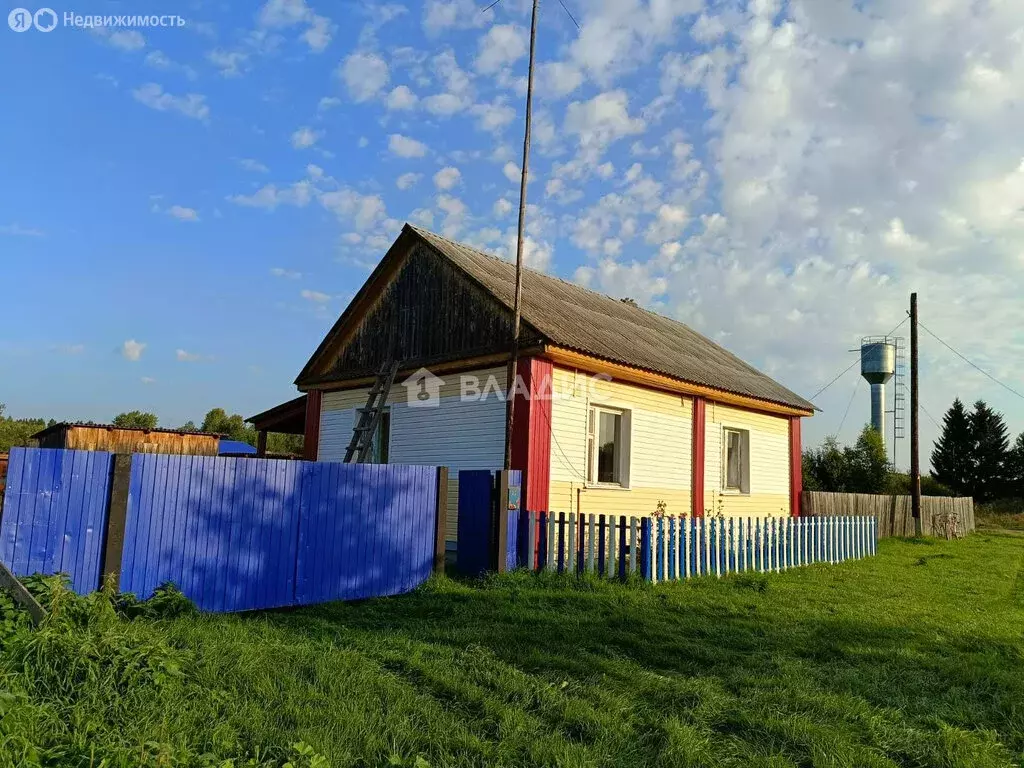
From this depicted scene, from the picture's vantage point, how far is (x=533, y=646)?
5992 millimetres

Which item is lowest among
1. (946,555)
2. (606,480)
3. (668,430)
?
(946,555)

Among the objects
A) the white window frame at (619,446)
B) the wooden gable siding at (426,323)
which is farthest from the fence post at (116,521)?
the white window frame at (619,446)

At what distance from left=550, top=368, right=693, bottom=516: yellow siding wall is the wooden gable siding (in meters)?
1.54

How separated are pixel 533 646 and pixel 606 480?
7.66 m

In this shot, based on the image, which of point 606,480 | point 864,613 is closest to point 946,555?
point 606,480

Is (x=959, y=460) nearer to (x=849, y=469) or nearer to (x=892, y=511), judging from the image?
(x=849, y=469)

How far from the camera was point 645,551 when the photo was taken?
9.48 m

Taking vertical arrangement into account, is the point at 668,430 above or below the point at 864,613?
above

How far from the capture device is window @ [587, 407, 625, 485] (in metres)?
13.2

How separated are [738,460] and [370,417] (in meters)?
9.11

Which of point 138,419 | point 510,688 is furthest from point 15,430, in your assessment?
point 510,688

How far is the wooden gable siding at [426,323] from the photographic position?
12.5 metres

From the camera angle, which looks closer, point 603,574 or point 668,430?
point 603,574

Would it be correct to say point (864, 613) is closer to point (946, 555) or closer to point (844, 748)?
point (844, 748)
